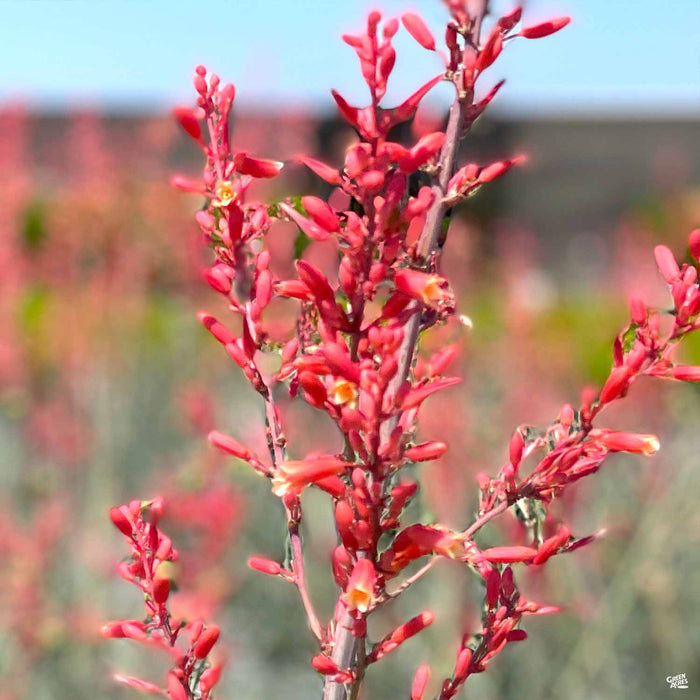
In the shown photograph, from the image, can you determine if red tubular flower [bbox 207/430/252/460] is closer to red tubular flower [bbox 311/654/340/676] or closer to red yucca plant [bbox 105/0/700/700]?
red yucca plant [bbox 105/0/700/700]

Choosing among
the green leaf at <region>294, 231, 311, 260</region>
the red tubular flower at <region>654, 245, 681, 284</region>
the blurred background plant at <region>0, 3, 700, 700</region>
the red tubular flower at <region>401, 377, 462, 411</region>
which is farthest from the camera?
the blurred background plant at <region>0, 3, 700, 700</region>

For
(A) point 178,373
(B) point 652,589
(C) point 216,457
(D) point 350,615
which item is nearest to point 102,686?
(C) point 216,457

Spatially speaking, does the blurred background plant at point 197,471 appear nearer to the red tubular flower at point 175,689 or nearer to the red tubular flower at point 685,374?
the red tubular flower at point 175,689

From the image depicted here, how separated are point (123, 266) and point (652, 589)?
2.51 meters

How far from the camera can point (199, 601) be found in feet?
7.58

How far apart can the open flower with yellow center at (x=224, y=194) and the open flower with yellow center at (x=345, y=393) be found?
190mm

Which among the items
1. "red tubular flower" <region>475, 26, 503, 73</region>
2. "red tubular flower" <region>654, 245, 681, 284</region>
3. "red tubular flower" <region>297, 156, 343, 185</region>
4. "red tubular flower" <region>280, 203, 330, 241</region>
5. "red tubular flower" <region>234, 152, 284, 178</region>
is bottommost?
"red tubular flower" <region>654, 245, 681, 284</region>

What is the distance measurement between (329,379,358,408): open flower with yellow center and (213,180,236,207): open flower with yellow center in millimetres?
190

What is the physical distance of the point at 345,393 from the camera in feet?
2.29

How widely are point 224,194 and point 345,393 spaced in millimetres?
210

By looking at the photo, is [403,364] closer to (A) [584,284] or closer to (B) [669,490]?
(B) [669,490]

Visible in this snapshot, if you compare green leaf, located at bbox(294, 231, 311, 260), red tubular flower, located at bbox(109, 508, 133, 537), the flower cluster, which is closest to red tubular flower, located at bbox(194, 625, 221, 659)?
the flower cluster

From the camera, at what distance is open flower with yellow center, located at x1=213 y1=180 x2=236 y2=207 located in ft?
2.51

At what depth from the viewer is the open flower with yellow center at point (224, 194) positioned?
76cm
